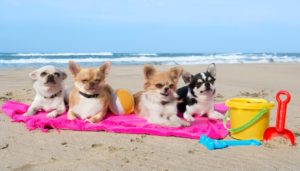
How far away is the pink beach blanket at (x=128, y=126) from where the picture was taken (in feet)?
14.4

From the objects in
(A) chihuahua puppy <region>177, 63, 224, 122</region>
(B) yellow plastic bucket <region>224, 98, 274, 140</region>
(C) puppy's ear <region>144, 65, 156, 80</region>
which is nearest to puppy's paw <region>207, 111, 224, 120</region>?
(A) chihuahua puppy <region>177, 63, 224, 122</region>

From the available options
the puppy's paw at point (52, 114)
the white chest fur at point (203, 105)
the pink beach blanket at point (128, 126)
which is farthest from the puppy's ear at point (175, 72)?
the puppy's paw at point (52, 114)

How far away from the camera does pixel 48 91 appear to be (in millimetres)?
5410

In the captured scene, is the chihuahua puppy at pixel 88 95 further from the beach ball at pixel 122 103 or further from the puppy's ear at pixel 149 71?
the puppy's ear at pixel 149 71

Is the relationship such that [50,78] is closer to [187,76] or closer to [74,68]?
[74,68]

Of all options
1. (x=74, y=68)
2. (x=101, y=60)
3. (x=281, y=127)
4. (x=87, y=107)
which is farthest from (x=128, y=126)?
(x=101, y=60)

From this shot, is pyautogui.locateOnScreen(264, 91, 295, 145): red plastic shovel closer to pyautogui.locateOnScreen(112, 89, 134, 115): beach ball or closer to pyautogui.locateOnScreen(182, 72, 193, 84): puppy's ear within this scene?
pyautogui.locateOnScreen(182, 72, 193, 84): puppy's ear

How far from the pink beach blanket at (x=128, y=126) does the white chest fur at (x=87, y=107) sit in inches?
6.9

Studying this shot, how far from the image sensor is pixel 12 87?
29.6 ft

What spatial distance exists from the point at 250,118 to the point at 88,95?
2325 mm

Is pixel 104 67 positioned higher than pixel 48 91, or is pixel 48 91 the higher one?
pixel 104 67

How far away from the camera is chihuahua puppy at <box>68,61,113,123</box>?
498cm

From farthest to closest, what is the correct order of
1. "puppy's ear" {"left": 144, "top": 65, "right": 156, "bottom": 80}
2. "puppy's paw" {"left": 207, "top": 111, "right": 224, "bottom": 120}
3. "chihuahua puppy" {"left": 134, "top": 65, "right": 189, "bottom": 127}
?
"puppy's paw" {"left": 207, "top": 111, "right": 224, "bottom": 120}
"puppy's ear" {"left": 144, "top": 65, "right": 156, "bottom": 80}
"chihuahua puppy" {"left": 134, "top": 65, "right": 189, "bottom": 127}

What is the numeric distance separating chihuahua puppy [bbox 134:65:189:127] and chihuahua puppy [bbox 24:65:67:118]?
4.65ft
